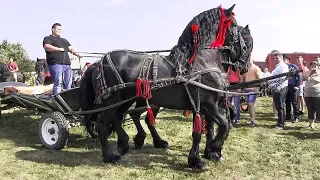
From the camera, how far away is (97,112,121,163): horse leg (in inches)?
207

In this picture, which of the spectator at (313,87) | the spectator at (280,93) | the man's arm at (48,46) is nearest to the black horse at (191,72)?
the man's arm at (48,46)

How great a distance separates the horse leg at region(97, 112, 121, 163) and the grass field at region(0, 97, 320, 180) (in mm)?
123

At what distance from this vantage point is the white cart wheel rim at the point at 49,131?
19.8 ft

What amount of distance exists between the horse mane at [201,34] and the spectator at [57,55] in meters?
2.49

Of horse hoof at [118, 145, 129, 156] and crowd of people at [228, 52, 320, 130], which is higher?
crowd of people at [228, 52, 320, 130]

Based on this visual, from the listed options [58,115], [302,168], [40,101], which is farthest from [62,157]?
[302,168]

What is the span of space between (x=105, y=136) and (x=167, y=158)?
1056 mm

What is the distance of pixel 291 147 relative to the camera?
629 cm

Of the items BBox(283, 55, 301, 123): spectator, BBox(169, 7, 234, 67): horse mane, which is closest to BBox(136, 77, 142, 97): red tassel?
BBox(169, 7, 234, 67): horse mane

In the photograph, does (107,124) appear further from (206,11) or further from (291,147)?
(291,147)

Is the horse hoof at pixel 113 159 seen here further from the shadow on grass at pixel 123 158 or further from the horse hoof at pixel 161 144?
the horse hoof at pixel 161 144

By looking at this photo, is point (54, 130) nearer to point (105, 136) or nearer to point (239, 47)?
point (105, 136)

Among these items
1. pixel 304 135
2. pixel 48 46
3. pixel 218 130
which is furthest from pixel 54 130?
pixel 304 135

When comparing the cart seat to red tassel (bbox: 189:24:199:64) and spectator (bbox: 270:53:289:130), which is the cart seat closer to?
red tassel (bbox: 189:24:199:64)
